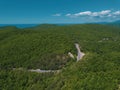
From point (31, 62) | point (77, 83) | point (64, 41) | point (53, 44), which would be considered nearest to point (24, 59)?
point (31, 62)

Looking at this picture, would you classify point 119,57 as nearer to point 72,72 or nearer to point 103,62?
point 103,62

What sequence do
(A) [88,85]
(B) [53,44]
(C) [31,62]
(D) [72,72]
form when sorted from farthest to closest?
(B) [53,44] < (C) [31,62] < (D) [72,72] < (A) [88,85]

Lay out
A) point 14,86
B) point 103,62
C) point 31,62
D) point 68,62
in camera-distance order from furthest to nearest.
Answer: point 31,62
point 68,62
point 14,86
point 103,62

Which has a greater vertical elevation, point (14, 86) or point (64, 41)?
point (64, 41)

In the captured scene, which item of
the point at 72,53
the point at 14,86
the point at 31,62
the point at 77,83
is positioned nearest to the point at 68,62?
the point at 72,53

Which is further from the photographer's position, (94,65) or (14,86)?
(14,86)

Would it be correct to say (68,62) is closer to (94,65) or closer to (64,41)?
(94,65)

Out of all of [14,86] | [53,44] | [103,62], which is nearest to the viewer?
[103,62]

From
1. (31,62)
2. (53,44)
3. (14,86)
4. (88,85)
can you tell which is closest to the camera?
(88,85)

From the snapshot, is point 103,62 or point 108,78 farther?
point 103,62
